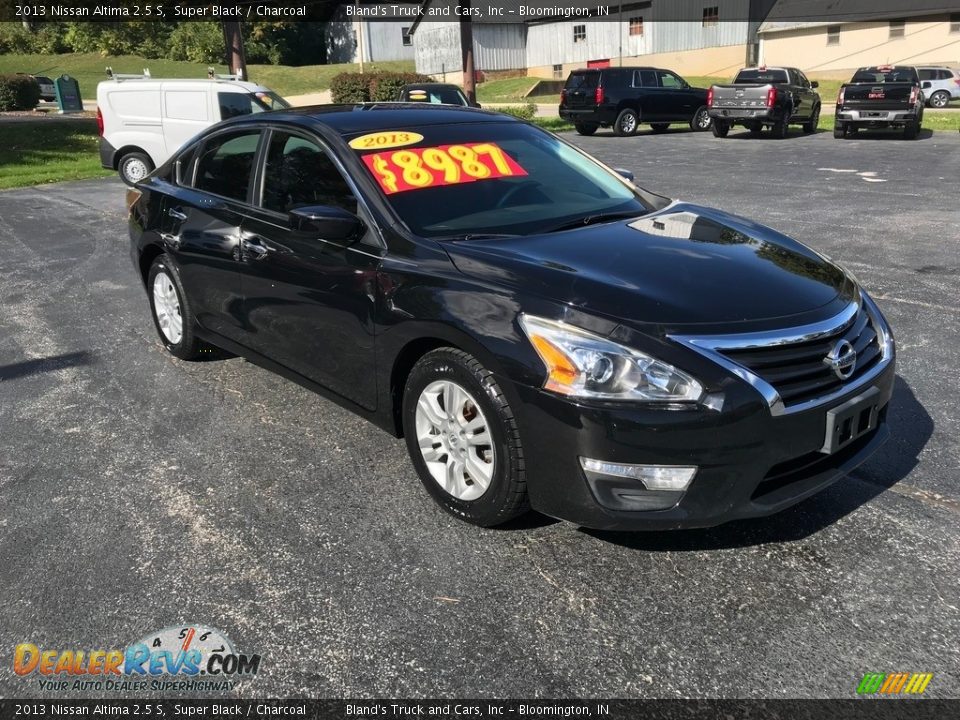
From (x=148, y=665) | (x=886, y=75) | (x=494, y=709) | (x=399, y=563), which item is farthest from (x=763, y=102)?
(x=148, y=665)

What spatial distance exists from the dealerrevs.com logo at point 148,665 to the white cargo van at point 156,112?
13.2 m

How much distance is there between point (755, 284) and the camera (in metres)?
3.27

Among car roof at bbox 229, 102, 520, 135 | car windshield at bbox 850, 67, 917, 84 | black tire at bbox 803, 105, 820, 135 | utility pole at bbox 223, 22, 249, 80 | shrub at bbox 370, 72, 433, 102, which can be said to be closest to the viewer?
car roof at bbox 229, 102, 520, 135

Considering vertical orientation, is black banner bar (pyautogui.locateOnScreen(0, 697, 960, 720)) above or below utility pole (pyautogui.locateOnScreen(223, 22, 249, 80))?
below

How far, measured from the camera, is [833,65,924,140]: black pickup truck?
2002 cm

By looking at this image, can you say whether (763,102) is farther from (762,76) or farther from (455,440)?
(455,440)

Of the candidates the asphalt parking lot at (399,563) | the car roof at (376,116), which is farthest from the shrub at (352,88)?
the asphalt parking lot at (399,563)

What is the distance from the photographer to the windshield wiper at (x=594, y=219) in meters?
3.84

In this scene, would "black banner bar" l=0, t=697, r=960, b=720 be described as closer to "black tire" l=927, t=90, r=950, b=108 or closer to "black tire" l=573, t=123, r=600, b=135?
"black tire" l=573, t=123, r=600, b=135

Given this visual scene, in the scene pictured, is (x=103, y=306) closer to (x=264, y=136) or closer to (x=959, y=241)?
(x=264, y=136)

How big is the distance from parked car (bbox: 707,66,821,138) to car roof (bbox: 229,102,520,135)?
17.9 metres

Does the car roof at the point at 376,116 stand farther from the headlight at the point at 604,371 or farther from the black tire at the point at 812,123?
the black tire at the point at 812,123

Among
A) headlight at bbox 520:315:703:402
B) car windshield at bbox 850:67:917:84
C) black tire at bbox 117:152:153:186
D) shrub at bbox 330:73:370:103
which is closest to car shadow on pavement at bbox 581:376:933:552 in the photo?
headlight at bbox 520:315:703:402

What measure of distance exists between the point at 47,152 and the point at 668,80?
54.4 ft
